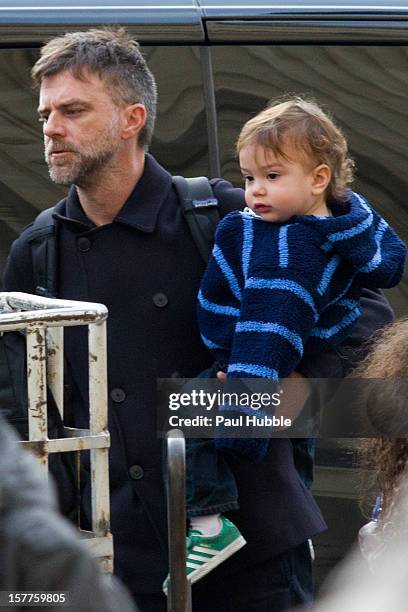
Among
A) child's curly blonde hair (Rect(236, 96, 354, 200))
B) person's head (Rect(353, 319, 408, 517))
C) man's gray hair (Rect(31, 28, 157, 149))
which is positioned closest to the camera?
person's head (Rect(353, 319, 408, 517))

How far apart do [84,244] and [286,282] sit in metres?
0.56

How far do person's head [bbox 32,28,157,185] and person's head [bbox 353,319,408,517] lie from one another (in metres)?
1.05

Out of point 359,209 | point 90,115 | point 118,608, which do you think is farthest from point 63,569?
point 90,115

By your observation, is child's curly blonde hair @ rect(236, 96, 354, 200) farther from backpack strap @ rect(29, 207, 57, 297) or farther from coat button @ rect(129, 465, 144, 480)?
coat button @ rect(129, 465, 144, 480)

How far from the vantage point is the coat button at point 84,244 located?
118 inches

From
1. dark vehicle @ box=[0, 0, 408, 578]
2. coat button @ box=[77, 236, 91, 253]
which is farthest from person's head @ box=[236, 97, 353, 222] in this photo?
dark vehicle @ box=[0, 0, 408, 578]

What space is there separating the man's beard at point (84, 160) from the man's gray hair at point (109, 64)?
0.10m

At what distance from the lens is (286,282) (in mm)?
2623

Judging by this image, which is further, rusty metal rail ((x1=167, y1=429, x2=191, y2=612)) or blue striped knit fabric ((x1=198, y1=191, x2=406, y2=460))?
blue striped knit fabric ((x1=198, y1=191, x2=406, y2=460))

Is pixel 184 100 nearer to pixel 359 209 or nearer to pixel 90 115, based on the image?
pixel 90 115

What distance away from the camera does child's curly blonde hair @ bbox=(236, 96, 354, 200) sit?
8.95 ft

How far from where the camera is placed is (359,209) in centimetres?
277

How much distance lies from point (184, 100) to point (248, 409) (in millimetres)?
1155

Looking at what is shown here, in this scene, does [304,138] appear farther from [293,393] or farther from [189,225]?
[293,393]
